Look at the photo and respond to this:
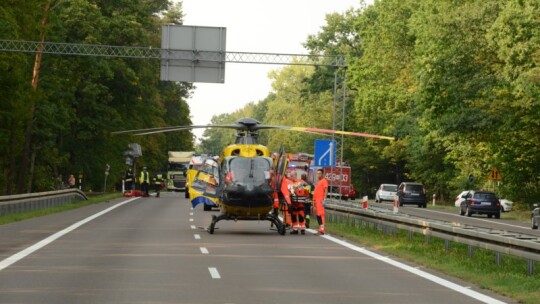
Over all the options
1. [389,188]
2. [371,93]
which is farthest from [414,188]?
[389,188]

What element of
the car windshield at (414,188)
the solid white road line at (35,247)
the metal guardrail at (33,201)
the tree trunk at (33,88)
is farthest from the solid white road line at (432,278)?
the car windshield at (414,188)

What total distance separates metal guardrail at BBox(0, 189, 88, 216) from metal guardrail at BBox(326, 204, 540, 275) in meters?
13.4

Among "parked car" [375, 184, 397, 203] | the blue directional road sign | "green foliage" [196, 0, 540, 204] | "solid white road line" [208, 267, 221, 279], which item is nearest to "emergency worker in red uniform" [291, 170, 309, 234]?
"solid white road line" [208, 267, 221, 279]

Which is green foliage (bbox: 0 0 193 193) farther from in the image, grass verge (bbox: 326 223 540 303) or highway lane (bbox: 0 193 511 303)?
grass verge (bbox: 326 223 540 303)

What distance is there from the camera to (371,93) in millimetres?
87000

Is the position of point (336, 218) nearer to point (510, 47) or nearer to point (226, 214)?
point (226, 214)

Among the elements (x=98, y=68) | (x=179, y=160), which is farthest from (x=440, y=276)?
(x=179, y=160)

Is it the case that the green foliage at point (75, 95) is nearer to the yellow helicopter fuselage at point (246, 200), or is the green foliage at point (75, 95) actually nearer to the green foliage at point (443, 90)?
the green foliage at point (443, 90)

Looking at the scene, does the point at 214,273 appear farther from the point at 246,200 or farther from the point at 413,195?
the point at 413,195

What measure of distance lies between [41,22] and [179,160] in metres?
36.9

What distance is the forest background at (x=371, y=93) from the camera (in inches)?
2186

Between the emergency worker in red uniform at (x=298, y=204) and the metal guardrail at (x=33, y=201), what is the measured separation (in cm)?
1195

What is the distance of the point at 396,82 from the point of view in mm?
86188

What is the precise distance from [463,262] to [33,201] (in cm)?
2774
